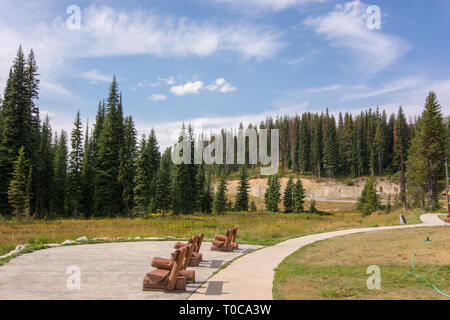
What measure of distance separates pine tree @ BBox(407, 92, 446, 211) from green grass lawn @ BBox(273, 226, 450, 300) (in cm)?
3657

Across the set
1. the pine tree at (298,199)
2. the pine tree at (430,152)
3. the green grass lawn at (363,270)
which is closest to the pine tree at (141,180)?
the pine tree at (298,199)

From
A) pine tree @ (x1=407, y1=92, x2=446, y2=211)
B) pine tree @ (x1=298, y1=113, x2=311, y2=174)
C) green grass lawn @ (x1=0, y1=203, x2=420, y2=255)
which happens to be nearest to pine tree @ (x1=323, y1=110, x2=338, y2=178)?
pine tree @ (x1=298, y1=113, x2=311, y2=174)

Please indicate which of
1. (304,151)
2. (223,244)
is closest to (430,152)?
(223,244)

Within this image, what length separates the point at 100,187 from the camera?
50750 mm

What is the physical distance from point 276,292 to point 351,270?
3720 mm

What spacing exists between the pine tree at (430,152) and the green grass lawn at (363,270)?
36.6 meters

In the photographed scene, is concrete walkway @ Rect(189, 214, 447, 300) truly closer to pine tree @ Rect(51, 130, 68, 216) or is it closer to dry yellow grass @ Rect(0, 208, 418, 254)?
dry yellow grass @ Rect(0, 208, 418, 254)

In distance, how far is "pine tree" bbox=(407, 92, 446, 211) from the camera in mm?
46656

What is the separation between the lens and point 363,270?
10.1 metres

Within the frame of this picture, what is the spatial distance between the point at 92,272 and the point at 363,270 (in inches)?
304

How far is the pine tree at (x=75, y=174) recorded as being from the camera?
50.7 metres

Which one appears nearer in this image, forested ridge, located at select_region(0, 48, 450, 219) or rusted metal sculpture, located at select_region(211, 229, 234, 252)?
rusted metal sculpture, located at select_region(211, 229, 234, 252)

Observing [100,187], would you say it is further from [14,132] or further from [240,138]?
[240,138]
